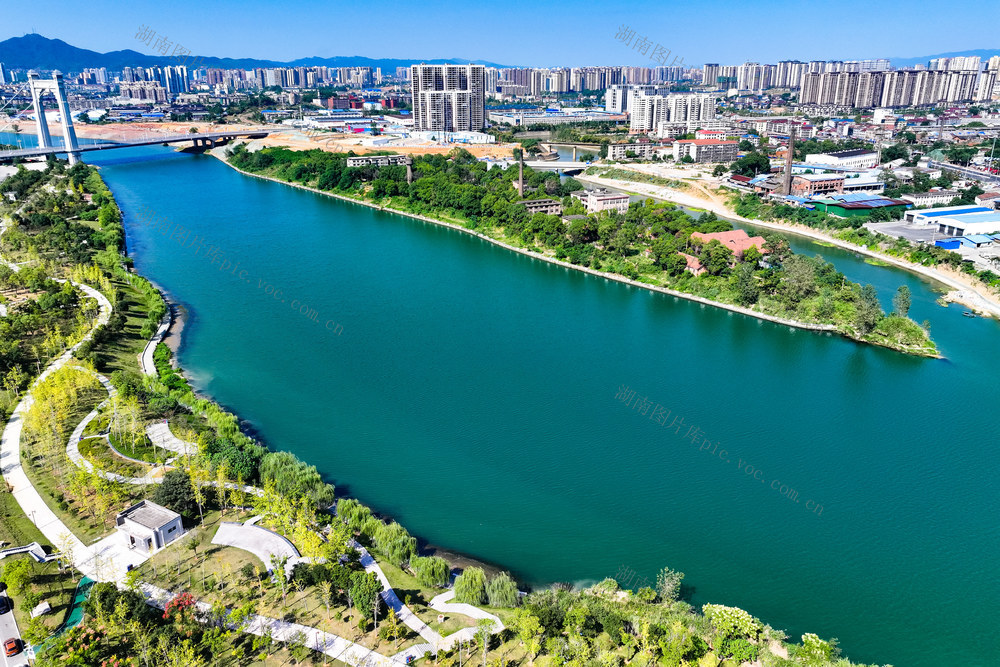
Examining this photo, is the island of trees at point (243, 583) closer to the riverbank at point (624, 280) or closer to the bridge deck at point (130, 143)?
the riverbank at point (624, 280)

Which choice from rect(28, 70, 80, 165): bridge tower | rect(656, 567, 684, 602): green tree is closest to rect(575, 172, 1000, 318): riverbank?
rect(656, 567, 684, 602): green tree

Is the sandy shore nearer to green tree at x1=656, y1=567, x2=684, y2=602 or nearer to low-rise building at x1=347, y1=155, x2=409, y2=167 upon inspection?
low-rise building at x1=347, y1=155, x2=409, y2=167

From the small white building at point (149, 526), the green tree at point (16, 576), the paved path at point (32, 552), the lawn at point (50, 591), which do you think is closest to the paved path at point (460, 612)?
the small white building at point (149, 526)

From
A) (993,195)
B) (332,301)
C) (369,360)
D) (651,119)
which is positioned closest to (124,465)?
(369,360)

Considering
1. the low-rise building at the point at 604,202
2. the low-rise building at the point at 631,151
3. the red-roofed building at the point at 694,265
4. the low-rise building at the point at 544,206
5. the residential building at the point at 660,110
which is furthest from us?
the residential building at the point at 660,110

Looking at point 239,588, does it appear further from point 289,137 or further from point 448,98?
point 448,98

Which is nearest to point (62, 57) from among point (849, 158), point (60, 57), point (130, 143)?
point (60, 57)

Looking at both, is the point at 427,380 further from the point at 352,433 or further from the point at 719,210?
the point at 719,210
